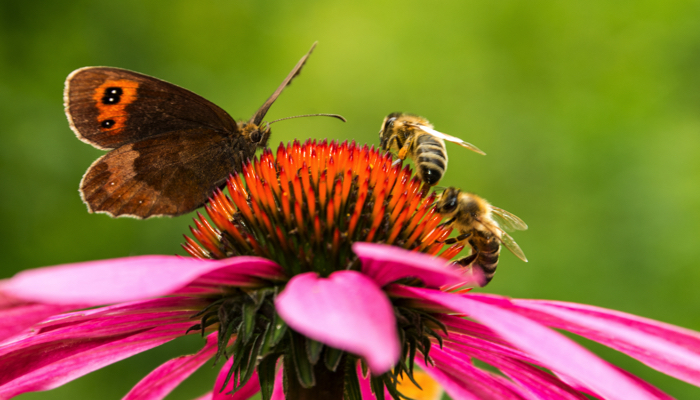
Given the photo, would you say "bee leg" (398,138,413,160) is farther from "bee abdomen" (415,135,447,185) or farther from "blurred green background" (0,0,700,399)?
"blurred green background" (0,0,700,399)

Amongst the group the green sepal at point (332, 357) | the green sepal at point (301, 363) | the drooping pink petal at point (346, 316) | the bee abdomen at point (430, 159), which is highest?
the bee abdomen at point (430, 159)

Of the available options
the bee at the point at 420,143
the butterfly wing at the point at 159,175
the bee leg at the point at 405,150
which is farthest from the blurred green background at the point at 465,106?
the bee leg at the point at 405,150

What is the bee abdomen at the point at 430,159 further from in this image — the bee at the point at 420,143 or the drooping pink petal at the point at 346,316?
the drooping pink petal at the point at 346,316

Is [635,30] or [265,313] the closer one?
[265,313]

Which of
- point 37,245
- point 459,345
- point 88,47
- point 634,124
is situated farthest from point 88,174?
point 634,124

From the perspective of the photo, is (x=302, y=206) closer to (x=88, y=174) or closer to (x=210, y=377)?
(x=88, y=174)

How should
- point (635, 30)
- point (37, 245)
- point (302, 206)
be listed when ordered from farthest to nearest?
1. point (635, 30)
2. point (37, 245)
3. point (302, 206)
